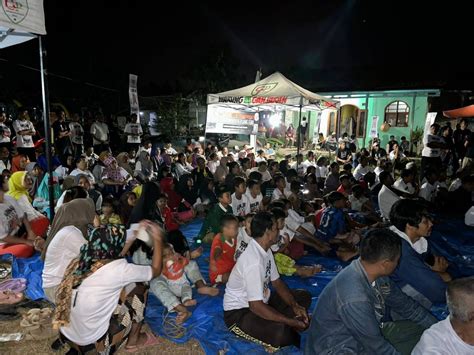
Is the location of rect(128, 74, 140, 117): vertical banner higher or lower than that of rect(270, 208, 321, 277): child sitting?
higher

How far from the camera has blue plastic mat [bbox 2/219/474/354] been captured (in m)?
3.36

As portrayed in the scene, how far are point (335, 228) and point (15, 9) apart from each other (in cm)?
508

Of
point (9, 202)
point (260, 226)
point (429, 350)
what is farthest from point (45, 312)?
point (429, 350)

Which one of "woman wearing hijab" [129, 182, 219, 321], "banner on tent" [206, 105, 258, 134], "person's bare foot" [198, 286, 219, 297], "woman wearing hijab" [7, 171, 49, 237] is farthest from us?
"banner on tent" [206, 105, 258, 134]

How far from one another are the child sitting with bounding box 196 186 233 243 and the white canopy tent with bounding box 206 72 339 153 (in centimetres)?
473

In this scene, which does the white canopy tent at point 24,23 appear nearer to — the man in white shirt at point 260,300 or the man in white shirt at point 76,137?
the man in white shirt at point 260,300

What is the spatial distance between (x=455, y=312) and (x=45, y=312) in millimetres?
3643

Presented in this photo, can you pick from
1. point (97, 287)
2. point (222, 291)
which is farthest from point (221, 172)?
point (97, 287)

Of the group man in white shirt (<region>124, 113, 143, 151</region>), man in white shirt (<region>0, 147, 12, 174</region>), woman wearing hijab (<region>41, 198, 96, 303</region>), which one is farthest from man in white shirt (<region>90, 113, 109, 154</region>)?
woman wearing hijab (<region>41, 198, 96, 303</region>)

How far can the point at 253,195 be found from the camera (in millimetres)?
6504

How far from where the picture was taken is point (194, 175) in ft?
28.0

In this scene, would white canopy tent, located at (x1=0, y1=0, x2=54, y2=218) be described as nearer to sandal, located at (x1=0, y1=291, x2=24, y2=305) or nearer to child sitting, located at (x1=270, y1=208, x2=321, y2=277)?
sandal, located at (x1=0, y1=291, x2=24, y2=305)

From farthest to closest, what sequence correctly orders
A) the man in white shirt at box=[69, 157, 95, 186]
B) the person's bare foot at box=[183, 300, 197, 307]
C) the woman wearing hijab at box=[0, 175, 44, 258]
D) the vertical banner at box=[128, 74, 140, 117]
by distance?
the vertical banner at box=[128, 74, 140, 117] < the man in white shirt at box=[69, 157, 95, 186] < the woman wearing hijab at box=[0, 175, 44, 258] < the person's bare foot at box=[183, 300, 197, 307]

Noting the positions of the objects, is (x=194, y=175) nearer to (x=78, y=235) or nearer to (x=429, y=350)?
(x=78, y=235)
